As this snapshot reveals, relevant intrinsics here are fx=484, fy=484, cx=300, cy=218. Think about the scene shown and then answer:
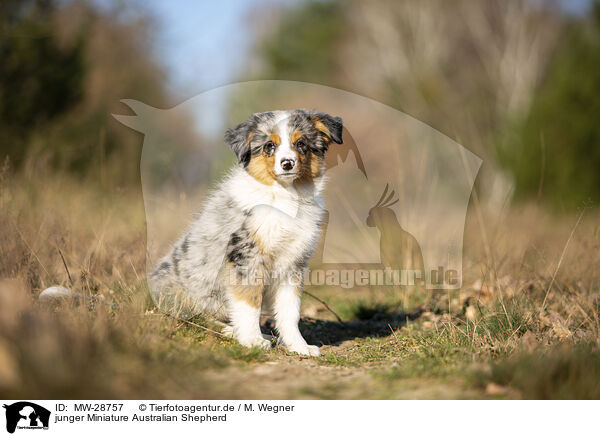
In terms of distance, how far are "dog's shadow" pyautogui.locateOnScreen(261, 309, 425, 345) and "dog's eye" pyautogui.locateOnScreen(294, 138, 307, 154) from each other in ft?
6.09

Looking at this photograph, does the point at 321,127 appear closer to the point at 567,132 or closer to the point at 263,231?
the point at 263,231

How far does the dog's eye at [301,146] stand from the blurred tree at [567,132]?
872cm

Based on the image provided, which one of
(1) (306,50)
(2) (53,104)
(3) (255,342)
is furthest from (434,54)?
(3) (255,342)

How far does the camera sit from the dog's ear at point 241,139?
13.9ft

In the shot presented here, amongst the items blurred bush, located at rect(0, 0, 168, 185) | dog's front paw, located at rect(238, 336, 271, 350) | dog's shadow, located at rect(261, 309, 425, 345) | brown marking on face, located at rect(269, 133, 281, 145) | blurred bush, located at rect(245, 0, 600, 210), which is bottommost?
dog's shadow, located at rect(261, 309, 425, 345)

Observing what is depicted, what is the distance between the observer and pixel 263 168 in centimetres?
424

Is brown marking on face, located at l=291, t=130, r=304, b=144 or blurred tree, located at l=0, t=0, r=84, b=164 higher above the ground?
blurred tree, located at l=0, t=0, r=84, b=164

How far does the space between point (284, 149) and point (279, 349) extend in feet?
5.62

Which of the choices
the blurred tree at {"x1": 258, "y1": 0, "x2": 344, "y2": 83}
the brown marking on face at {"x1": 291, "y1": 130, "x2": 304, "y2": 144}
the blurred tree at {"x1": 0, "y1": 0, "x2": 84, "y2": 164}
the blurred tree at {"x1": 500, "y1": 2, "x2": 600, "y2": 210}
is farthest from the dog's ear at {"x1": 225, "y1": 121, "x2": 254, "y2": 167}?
the blurred tree at {"x1": 258, "y1": 0, "x2": 344, "y2": 83}

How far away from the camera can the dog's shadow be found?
196 inches

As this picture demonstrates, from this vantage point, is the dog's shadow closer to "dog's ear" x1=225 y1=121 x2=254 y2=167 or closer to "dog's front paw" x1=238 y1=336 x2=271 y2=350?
"dog's front paw" x1=238 y1=336 x2=271 y2=350

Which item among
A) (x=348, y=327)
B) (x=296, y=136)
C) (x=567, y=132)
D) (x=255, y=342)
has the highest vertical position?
(x=567, y=132)

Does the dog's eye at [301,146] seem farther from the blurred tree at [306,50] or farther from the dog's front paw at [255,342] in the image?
the blurred tree at [306,50]
